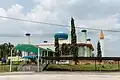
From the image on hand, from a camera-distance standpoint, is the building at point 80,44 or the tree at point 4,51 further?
the tree at point 4,51

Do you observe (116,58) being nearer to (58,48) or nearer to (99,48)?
(58,48)

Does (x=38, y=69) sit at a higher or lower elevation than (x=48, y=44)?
lower

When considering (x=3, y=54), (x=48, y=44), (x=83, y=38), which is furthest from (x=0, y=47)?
(x=83, y=38)

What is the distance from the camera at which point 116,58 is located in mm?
52719

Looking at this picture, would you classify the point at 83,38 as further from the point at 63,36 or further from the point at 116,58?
the point at 116,58

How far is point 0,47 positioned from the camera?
117312 mm

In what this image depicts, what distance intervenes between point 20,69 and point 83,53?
1729 inches

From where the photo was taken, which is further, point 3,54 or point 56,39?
point 3,54

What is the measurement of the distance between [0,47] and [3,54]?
5520mm

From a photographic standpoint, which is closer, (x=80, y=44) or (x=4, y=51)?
(x=80, y=44)

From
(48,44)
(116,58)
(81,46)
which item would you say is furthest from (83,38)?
(116,58)

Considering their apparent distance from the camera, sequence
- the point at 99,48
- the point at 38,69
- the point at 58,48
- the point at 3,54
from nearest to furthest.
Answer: the point at 38,69 < the point at 58,48 < the point at 99,48 < the point at 3,54

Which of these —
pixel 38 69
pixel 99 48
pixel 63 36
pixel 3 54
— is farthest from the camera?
pixel 3 54

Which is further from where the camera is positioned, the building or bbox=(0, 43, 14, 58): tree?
bbox=(0, 43, 14, 58): tree
